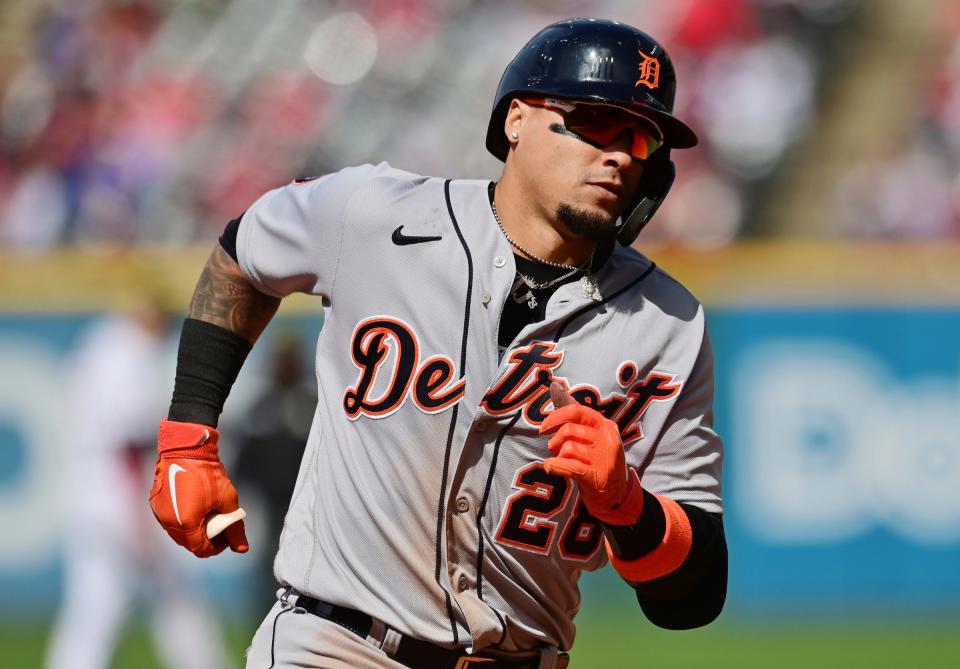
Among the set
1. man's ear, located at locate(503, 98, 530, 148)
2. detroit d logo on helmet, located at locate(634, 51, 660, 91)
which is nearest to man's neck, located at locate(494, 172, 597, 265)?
man's ear, located at locate(503, 98, 530, 148)

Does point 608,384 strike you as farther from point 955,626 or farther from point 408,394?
point 955,626

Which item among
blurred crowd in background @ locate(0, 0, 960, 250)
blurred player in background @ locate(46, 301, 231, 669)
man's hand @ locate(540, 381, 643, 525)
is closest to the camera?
man's hand @ locate(540, 381, 643, 525)

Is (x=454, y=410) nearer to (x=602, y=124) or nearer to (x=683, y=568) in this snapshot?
(x=683, y=568)

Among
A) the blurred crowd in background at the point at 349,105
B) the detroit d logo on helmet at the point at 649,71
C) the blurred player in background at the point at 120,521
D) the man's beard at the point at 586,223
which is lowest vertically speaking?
the blurred player in background at the point at 120,521

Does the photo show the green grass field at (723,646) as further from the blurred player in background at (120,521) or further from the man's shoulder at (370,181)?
the man's shoulder at (370,181)

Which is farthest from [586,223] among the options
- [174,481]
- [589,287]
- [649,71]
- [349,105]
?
[349,105]

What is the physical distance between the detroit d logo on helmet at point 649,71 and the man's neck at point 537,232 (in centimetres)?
37

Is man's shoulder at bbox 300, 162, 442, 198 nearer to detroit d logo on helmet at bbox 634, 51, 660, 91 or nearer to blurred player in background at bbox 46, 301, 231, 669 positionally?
detroit d logo on helmet at bbox 634, 51, 660, 91

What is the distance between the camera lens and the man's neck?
3.25 metres

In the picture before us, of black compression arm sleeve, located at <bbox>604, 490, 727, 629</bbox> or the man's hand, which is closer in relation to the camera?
the man's hand

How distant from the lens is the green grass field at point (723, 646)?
25.7 ft

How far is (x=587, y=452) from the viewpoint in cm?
276

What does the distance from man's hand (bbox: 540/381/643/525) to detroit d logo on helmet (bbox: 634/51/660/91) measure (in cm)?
74

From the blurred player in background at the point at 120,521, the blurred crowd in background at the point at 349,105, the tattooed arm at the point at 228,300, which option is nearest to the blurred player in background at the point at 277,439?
the blurred player in background at the point at 120,521
